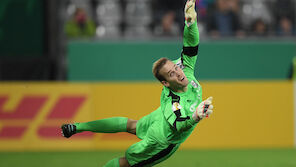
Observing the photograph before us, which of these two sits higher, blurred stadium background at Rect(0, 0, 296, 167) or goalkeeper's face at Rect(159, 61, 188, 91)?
goalkeeper's face at Rect(159, 61, 188, 91)

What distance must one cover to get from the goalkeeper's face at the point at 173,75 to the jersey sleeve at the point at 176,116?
172mm

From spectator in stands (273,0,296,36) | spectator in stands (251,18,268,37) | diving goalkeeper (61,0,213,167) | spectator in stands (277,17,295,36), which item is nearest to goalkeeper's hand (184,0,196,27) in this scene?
diving goalkeeper (61,0,213,167)

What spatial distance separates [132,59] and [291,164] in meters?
4.81

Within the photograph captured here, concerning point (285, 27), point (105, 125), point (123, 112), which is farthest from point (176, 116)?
point (285, 27)

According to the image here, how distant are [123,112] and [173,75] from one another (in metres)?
5.04

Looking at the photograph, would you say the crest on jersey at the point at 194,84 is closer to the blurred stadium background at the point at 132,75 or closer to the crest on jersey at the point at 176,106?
the crest on jersey at the point at 176,106

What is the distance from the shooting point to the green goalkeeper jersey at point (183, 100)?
5.80m

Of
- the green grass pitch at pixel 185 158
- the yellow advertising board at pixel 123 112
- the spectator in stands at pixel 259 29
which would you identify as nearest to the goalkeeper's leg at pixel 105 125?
the green grass pitch at pixel 185 158

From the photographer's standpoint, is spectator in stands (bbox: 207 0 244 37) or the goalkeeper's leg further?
spectator in stands (bbox: 207 0 244 37)

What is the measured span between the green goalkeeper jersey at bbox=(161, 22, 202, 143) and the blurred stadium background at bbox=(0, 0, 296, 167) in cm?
247

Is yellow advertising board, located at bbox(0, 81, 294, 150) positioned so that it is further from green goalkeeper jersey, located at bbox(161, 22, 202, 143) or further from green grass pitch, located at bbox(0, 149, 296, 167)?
green goalkeeper jersey, located at bbox(161, 22, 202, 143)

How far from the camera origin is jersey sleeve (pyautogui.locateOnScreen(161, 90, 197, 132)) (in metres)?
5.58

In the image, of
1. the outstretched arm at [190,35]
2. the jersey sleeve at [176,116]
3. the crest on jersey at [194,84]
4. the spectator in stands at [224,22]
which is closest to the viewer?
the jersey sleeve at [176,116]

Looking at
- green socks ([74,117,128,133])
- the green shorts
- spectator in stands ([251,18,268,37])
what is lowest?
the green shorts
